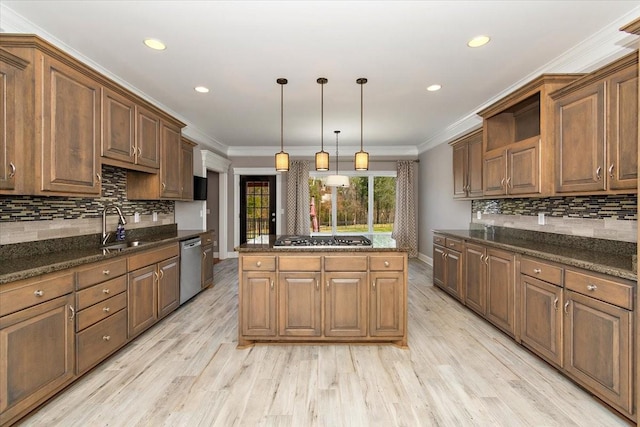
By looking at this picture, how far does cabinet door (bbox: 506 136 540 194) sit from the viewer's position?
2.93 meters

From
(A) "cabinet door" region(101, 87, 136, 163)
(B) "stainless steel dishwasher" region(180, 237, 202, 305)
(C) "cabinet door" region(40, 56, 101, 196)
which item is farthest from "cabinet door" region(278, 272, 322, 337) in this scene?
(A) "cabinet door" region(101, 87, 136, 163)

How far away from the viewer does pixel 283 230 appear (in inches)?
291

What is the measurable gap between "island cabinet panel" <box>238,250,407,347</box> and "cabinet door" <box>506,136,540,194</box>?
1417 mm

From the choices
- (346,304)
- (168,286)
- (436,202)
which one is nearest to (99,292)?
(168,286)

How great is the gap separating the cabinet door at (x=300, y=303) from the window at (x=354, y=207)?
468 cm

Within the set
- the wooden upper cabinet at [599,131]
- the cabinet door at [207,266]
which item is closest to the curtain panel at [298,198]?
the cabinet door at [207,266]

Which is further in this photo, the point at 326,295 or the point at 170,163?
the point at 170,163

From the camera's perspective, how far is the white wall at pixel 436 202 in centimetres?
545

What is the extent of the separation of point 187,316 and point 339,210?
180 inches

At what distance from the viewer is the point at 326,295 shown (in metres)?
2.82

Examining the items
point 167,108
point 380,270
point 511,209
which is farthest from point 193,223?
point 511,209

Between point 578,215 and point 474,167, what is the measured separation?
1472 mm

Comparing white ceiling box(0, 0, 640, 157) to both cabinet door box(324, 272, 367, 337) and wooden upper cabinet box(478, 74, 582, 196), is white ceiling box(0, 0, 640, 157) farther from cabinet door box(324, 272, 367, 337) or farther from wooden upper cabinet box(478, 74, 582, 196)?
cabinet door box(324, 272, 367, 337)

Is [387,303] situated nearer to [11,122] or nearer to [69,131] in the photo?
[69,131]
